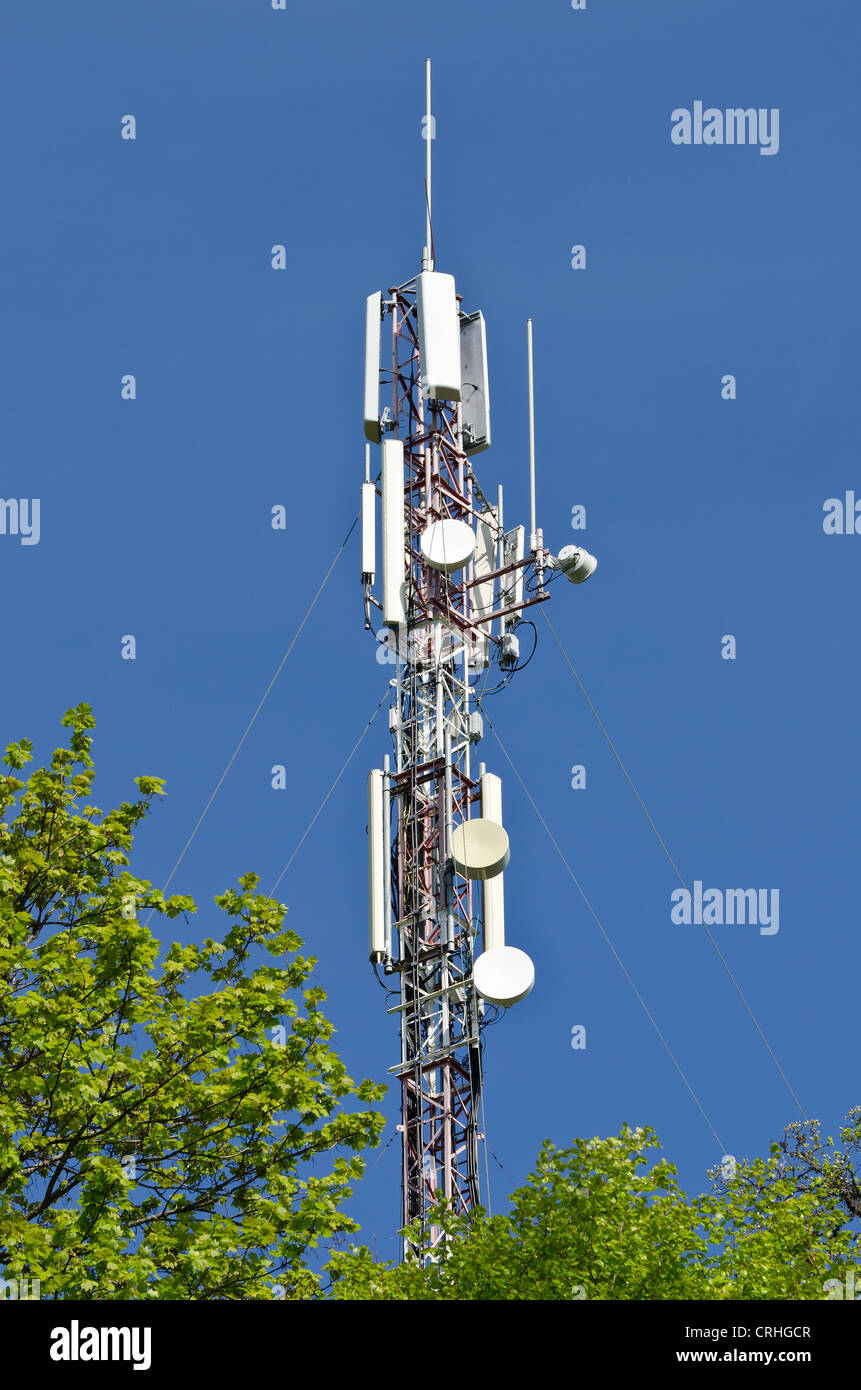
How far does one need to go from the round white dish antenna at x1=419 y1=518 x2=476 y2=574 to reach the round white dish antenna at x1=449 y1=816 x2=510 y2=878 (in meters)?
6.06

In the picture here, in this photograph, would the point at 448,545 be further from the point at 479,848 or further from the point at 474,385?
the point at 479,848

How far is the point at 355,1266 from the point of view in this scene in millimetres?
29000

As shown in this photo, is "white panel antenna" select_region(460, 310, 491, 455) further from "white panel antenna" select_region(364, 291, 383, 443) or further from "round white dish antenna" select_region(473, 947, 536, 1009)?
"round white dish antenna" select_region(473, 947, 536, 1009)

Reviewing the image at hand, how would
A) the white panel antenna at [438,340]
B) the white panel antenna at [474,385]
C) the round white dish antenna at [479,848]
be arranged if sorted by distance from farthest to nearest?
the white panel antenna at [474,385] < the white panel antenna at [438,340] < the round white dish antenna at [479,848]

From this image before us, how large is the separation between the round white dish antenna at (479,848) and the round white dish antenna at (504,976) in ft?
5.44

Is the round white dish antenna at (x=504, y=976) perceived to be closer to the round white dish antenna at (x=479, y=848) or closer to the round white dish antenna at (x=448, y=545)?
the round white dish antenna at (x=479, y=848)

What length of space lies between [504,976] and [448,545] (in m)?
9.70

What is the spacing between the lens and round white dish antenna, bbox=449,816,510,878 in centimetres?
4034

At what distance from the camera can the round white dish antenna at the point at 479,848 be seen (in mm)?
40344

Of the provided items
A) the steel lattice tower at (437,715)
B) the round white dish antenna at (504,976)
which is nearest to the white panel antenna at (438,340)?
the steel lattice tower at (437,715)

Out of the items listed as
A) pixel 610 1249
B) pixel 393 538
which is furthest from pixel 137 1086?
pixel 393 538

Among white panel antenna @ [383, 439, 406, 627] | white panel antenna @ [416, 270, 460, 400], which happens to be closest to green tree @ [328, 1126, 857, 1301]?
white panel antenna @ [383, 439, 406, 627]
